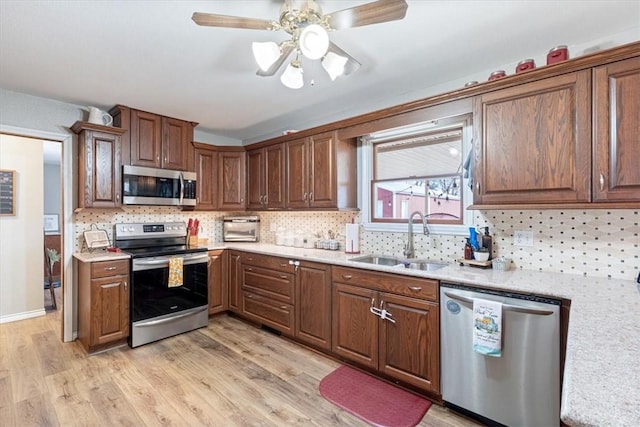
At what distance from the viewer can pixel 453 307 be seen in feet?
6.55

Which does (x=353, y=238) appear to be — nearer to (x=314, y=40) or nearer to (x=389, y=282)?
(x=389, y=282)

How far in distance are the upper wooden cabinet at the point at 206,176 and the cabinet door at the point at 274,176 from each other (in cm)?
73

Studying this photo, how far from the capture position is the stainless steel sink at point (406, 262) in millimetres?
2588

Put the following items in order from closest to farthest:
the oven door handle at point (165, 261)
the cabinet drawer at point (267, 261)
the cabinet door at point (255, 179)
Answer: the oven door handle at point (165, 261) → the cabinet drawer at point (267, 261) → the cabinet door at point (255, 179)

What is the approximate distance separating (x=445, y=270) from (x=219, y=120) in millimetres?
3026

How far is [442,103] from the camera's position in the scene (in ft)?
7.73

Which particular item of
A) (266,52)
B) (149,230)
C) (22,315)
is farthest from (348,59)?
(22,315)

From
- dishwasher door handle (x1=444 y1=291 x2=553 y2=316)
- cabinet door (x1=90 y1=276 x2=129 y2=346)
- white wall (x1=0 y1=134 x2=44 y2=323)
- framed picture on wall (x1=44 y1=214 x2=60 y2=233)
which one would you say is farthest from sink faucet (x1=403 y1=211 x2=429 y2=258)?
framed picture on wall (x1=44 y1=214 x2=60 y2=233)

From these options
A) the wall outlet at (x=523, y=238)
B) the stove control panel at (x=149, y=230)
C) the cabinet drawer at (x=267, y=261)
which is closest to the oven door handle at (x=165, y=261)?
the cabinet drawer at (x=267, y=261)

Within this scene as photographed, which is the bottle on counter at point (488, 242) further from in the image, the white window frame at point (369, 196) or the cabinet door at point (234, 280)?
Result: the cabinet door at point (234, 280)

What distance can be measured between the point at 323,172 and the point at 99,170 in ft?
7.23

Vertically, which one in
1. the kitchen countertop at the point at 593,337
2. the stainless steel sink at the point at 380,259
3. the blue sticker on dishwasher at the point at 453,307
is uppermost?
the kitchen countertop at the point at 593,337

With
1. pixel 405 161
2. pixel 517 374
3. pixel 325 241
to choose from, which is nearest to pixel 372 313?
pixel 517 374

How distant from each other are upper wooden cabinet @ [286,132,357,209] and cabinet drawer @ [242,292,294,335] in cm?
105
